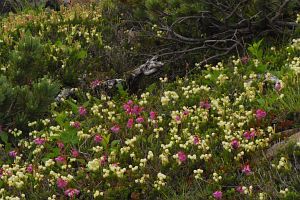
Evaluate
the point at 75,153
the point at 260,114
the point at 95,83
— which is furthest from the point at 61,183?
the point at 95,83

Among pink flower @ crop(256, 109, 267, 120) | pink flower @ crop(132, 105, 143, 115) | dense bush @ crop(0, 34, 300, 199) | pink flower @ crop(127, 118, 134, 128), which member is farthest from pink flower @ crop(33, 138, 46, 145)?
pink flower @ crop(256, 109, 267, 120)

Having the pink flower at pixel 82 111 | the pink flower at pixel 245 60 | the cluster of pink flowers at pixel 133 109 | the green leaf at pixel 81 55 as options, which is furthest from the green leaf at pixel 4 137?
the pink flower at pixel 245 60

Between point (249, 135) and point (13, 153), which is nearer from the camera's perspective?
point (249, 135)

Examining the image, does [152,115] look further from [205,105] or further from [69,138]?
[69,138]

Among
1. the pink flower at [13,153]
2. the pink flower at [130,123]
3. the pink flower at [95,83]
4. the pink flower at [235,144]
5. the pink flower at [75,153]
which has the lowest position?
the pink flower at [95,83]

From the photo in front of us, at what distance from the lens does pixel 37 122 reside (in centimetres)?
734

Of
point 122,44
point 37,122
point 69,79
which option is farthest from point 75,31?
point 37,122

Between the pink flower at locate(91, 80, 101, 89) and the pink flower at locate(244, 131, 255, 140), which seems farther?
the pink flower at locate(91, 80, 101, 89)

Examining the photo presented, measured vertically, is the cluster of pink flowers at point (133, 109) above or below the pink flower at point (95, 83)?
above

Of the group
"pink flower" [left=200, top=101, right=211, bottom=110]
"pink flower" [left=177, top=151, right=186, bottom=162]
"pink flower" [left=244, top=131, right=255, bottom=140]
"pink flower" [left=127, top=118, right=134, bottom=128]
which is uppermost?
"pink flower" [left=244, top=131, right=255, bottom=140]

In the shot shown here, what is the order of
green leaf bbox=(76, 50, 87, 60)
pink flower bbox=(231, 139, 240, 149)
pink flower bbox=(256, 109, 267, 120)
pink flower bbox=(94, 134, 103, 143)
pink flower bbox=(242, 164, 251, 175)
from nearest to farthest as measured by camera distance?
pink flower bbox=(242, 164, 251, 175), pink flower bbox=(231, 139, 240, 149), pink flower bbox=(256, 109, 267, 120), pink flower bbox=(94, 134, 103, 143), green leaf bbox=(76, 50, 87, 60)

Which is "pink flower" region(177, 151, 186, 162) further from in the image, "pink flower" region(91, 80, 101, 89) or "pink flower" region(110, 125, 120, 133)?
"pink flower" region(91, 80, 101, 89)

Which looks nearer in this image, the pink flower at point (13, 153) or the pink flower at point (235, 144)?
the pink flower at point (235, 144)

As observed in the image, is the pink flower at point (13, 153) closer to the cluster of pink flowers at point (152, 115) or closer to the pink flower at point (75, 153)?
the pink flower at point (75, 153)
